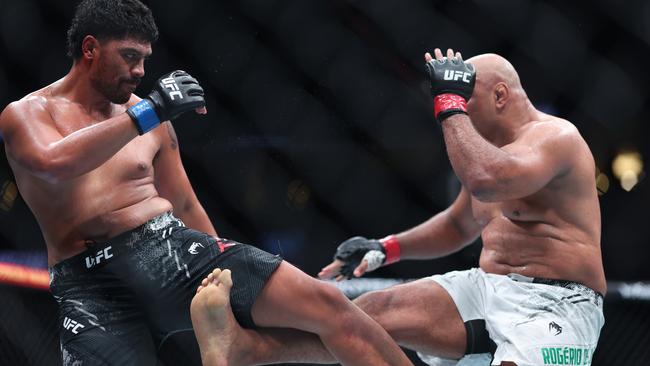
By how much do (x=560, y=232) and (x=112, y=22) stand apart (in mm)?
1331

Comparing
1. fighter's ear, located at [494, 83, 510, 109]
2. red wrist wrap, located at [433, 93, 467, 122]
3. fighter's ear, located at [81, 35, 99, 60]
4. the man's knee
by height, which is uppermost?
fighter's ear, located at [494, 83, 510, 109]

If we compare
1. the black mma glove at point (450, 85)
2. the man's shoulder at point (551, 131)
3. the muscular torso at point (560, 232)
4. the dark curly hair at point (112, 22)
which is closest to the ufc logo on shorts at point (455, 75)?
the black mma glove at point (450, 85)

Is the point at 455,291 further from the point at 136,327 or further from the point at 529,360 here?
the point at 136,327

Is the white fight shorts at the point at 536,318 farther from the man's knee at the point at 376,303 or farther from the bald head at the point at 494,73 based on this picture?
the bald head at the point at 494,73

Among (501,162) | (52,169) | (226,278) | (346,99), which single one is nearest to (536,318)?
(501,162)

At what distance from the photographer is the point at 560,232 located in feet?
7.60

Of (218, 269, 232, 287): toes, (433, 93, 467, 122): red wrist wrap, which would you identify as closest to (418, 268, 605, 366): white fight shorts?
(433, 93, 467, 122): red wrist wrap

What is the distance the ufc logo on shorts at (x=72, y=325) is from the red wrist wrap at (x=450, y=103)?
42.8 inches

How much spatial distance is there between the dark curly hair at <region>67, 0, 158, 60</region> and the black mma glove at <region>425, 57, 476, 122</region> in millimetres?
785

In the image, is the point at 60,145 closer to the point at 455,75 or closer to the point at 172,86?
the point at 172,86

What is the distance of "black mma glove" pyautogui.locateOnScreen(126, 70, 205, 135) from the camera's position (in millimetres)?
1958

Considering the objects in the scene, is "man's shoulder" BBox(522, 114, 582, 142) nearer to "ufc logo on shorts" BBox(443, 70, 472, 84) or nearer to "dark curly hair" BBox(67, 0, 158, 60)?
"ufc logo on shorts" BBox(443, 70, 472, 84)

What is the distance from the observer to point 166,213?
2146 mm

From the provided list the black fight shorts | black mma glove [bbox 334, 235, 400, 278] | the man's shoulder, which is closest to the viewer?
the black fight shorts
